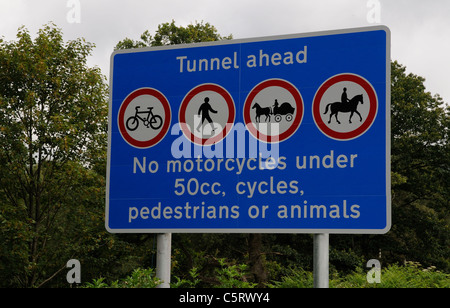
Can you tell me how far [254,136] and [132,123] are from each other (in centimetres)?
130

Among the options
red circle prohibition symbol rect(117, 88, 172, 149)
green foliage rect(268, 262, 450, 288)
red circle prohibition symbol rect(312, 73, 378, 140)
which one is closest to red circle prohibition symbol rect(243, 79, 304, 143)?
red circle prohibition symbol rect(312, 73, 378, 140)

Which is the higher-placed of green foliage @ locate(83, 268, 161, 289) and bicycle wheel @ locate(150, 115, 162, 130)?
bicycle wheel @ locate(150, 115, 162, 130)

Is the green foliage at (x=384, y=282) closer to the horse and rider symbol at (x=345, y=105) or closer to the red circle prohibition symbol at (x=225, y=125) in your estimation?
the red circle prohibition symbol at (x=225, y=125)

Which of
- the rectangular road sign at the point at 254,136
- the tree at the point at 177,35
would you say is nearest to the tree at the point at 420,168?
the tree at the point at 177,35

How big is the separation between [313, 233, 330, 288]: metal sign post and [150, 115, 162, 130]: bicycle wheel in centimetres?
Answer: 190

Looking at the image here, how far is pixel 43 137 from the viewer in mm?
20906

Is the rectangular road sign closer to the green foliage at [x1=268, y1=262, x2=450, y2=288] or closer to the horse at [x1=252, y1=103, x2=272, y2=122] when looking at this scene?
the horse at [x1=252, y1=103, x2=272, y2=122]

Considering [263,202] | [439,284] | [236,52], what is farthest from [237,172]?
[439,284]

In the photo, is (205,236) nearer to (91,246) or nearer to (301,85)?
A: (91,246)

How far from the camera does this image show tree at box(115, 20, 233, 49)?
1164 inches

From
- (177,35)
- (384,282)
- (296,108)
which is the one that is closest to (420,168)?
(177,35)

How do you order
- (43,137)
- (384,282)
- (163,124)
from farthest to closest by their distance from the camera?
(43,137) < (384,282) < (163,124)

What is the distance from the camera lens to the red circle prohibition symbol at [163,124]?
579 centimetres

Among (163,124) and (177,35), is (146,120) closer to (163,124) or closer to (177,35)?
(163,124)
